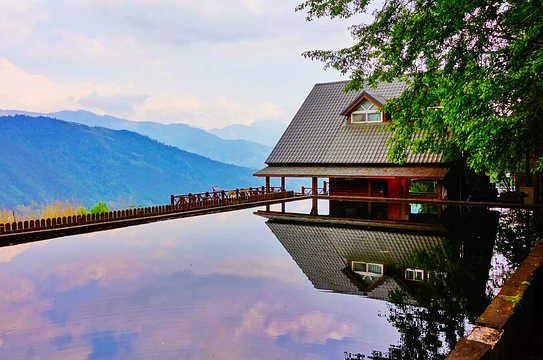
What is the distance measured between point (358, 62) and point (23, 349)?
1209cm

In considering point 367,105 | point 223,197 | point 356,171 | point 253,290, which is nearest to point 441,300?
point 253,290

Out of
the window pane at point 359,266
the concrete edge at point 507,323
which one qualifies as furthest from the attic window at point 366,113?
the concrete edge at point 507,323

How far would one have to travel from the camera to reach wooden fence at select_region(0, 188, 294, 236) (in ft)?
41.8

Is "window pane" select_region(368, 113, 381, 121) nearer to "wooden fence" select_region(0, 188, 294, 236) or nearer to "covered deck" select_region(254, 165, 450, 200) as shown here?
"covered deck" select_region(254, 165, 450, 200)

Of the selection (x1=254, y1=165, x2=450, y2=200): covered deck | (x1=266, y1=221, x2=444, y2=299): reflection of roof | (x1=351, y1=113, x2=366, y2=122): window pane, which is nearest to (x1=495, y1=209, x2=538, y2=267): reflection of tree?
(x1=266, y1=221, x2=444, y2=299): reflection of roof

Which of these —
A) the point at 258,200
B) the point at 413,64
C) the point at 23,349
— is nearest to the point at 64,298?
the point at 23,349

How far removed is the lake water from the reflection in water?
0.12ft

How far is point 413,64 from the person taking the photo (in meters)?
11.9

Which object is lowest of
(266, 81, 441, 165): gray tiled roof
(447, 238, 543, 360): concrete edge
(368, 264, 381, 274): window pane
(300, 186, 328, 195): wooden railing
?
(300, 186, 328, 195): wooden railing

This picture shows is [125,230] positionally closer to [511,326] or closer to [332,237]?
[332,237]

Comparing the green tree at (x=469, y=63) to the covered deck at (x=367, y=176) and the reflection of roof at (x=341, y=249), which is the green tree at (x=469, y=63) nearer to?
the reflection of roof at (x=341, y=249)

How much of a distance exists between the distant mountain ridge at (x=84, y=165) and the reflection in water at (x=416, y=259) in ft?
233

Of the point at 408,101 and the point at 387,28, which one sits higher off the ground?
the point at 387,28

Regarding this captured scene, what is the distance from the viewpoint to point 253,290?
7.51 meters
